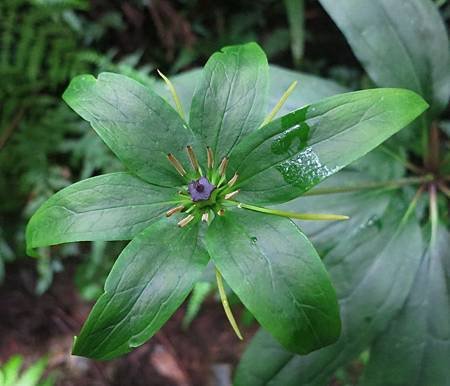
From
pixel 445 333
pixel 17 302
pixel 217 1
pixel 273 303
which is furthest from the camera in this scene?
pixel 17 302

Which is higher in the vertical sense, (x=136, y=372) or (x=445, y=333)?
(x=445, y=333)

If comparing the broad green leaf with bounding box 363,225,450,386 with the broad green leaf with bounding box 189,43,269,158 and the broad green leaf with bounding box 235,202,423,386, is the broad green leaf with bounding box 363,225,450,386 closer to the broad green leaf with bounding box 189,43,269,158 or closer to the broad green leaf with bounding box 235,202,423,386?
the broad green leaf with bounding box 235,202,423,386

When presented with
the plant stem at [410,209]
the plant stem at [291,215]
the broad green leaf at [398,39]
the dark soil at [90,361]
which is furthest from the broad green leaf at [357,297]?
the dark soil at [90,361]

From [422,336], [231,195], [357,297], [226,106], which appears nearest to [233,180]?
[231,195]

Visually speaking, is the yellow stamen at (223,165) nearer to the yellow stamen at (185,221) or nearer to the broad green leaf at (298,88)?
the yellow stamen at (185,221)

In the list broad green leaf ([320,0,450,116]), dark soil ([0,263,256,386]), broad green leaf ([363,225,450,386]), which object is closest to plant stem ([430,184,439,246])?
broad green leaf ([363,225,450,386])

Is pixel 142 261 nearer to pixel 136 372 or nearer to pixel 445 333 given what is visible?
pixel 445 333

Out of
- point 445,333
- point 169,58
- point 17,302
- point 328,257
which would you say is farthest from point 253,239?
point 17,302

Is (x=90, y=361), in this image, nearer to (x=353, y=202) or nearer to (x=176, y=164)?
(x=353, y=202)
